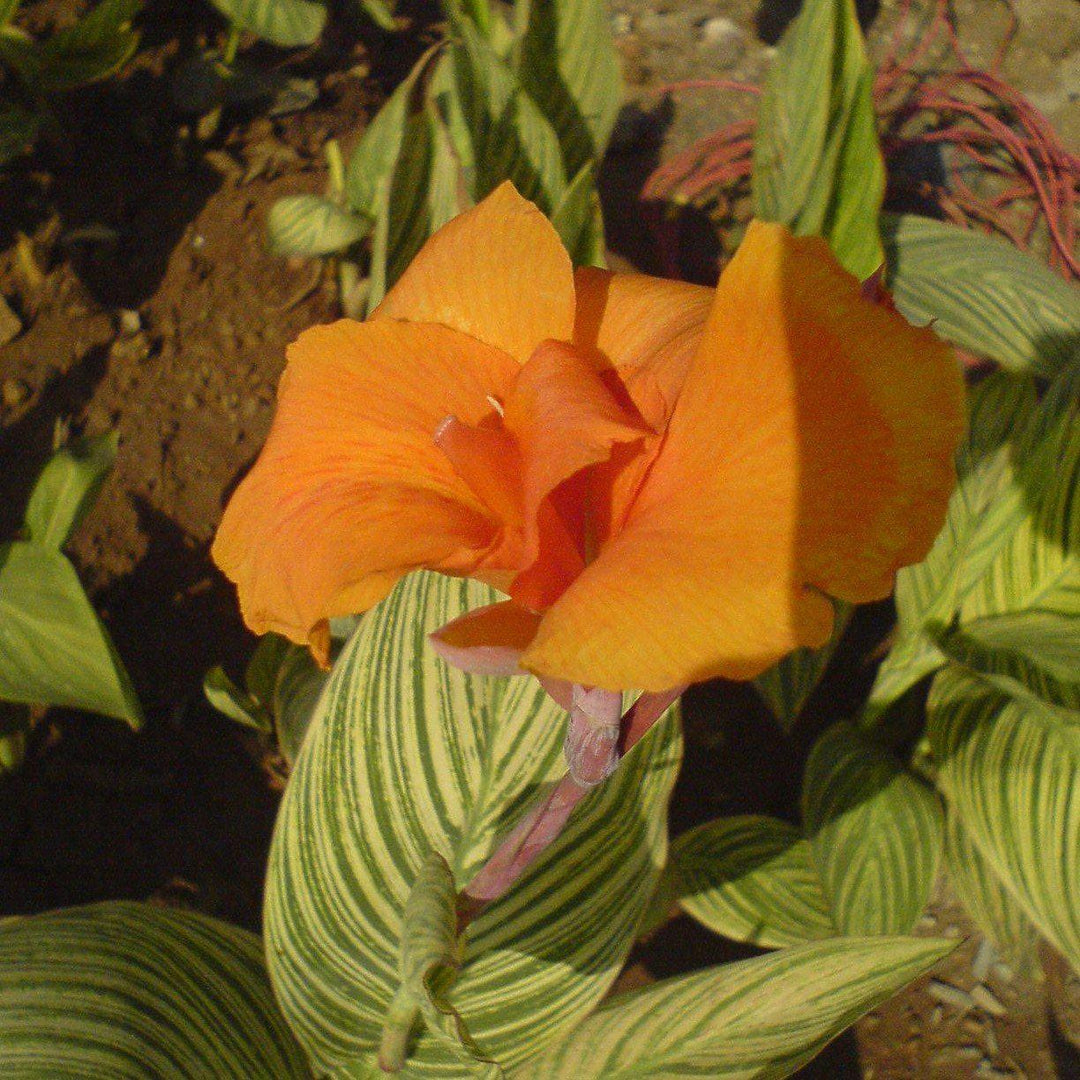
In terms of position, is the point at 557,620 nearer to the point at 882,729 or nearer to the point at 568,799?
the point at 568,799

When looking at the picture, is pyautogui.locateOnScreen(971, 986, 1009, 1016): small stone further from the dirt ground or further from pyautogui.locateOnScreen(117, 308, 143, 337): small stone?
pyautogui.locateOnScreen(117, 308, 143, 337): small stone

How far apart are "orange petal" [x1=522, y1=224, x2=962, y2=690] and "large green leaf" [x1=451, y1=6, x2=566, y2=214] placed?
79 cm

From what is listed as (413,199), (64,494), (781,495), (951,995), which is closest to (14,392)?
(64,494)

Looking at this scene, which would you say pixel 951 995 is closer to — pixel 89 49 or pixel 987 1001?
pixel 987 1001

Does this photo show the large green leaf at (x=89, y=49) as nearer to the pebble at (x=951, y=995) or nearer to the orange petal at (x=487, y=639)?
the orange petal at (x=487, y=639)

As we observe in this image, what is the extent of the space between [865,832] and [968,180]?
1.51 metres

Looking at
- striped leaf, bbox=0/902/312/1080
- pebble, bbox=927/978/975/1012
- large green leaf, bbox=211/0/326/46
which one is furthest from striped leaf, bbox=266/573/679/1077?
large green leaf, bbox=211/0/326/46

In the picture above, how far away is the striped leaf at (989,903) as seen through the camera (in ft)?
3.87

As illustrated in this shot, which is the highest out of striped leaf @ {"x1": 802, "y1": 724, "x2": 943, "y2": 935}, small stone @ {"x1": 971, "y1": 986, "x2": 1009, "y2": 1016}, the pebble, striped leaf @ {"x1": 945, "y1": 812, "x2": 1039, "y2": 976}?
striped leaf @ {"x1": 802, "y1": 724, "x2": 943, "y2": 935}

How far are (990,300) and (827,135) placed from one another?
0.29 meters

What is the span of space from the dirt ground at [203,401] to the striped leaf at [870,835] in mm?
210

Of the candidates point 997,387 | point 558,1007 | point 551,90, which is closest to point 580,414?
point 558,1007

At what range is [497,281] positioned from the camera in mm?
569

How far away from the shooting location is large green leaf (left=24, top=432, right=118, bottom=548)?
119 centimetres
